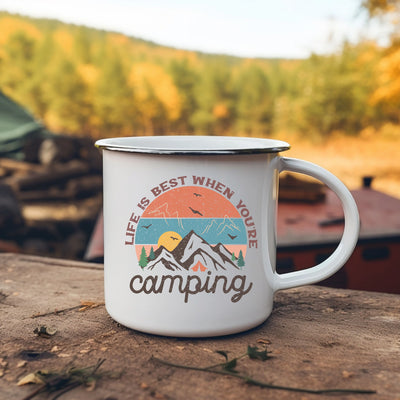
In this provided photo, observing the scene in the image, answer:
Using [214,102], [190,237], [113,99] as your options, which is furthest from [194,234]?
[214,102]

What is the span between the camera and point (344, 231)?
3.00 feet

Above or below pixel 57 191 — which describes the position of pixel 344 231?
above

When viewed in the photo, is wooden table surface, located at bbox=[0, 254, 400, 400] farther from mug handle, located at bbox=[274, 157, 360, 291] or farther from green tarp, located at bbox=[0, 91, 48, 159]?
green tarp, located at bbox=[0, 91, 48, 159]

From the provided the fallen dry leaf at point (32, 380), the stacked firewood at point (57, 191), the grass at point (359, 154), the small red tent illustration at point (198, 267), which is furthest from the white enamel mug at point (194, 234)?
the grass at point (359, 154)

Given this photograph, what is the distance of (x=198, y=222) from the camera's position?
83cm

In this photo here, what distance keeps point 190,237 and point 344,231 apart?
0.31 metres

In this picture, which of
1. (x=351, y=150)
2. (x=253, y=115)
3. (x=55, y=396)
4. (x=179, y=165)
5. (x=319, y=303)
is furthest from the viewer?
(x=253, y=115)

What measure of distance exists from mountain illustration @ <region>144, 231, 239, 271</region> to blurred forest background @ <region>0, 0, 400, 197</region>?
14.9 metres

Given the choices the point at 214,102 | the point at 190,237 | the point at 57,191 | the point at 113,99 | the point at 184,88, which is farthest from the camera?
the point at 214,102

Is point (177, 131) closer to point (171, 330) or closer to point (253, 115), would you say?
point (253, 115)

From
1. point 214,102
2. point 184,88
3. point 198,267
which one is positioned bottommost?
point 198,267

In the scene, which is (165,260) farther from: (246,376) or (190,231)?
(246,376)

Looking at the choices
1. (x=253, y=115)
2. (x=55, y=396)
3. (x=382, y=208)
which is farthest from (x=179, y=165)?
(x=253, y=115)

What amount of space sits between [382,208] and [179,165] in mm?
2311
